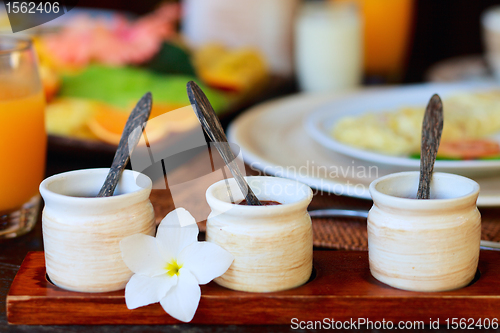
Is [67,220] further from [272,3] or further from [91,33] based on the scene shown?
[272,3]

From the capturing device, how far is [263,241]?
17.0 inches

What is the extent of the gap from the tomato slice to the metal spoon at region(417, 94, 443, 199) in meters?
0.29

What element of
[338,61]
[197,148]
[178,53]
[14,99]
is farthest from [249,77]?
[14,99]

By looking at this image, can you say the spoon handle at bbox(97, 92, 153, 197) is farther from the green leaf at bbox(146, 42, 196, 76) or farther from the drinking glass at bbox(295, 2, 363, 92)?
the drinking glass at bbox(295, 2, 363, 92)

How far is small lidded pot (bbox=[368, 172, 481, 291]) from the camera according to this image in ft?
1.39

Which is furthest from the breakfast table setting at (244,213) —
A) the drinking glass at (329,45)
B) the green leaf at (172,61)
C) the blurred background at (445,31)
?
the blurred background at (445,31)

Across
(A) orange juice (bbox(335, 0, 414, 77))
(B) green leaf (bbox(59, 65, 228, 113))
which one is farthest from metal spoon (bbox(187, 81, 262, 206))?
(A) orange juice (bbox(335, 0, 414, 77))

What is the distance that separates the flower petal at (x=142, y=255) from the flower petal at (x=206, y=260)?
0.02 metres

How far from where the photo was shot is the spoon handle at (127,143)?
0.48 metres

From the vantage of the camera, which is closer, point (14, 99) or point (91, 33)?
point (14, 99)

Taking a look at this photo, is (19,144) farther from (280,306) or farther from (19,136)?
(280,306)

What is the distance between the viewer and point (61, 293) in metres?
0.45

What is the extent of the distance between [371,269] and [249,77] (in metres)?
0.85

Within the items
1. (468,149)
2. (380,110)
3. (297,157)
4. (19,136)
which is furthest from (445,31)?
(19,136)
